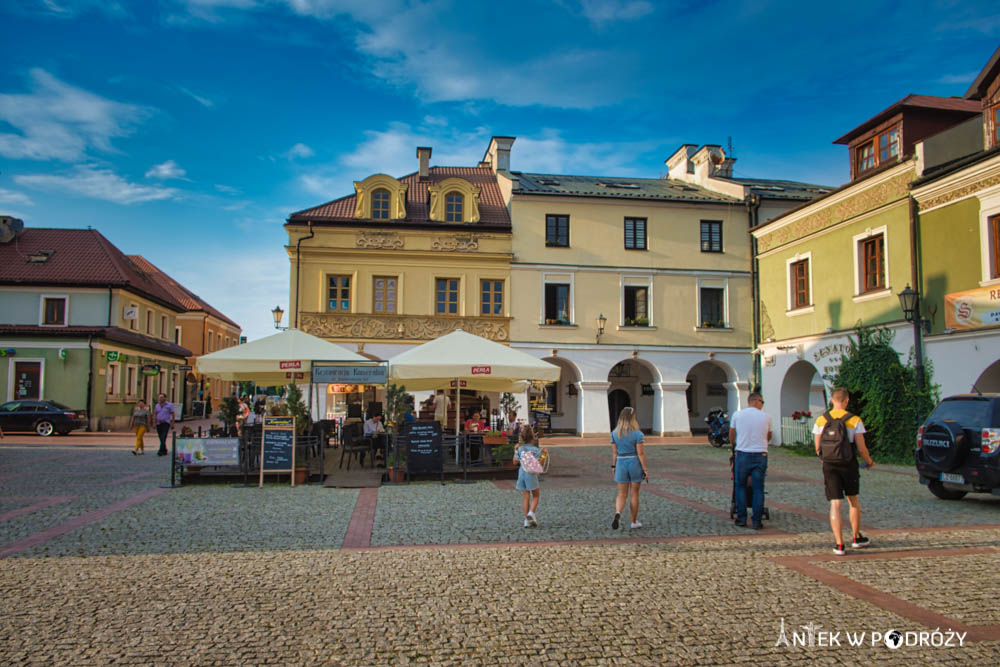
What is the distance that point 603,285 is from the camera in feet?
97.1

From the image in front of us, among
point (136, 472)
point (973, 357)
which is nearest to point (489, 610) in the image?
point (136, 472)

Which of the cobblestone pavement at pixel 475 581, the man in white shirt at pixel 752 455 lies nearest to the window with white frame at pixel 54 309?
the cobblestone pavement at pixel 475 581

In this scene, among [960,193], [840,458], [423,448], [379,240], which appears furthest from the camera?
[379,240]

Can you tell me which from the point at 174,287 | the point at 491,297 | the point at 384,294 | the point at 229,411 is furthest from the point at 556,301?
the point at 174,287

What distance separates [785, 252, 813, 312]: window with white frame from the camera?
74.6 feet

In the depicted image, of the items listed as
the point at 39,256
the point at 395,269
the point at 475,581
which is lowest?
the point at 475,581

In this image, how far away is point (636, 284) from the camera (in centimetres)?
2991

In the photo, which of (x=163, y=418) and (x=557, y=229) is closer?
(x=163, y=418)

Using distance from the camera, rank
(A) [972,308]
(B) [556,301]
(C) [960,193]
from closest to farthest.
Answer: (A) [972,308]
(C) [960,193]
(B) [556,301]

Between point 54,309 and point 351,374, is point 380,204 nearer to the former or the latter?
point 54,309

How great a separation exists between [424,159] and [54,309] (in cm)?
1768

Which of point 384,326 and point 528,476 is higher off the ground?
point 384,326

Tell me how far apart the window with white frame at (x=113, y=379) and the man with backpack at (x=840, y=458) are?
32.2 meters

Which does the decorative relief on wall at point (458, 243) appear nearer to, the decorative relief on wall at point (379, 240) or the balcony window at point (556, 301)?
the decorative relief on wall at point (379, 240)
